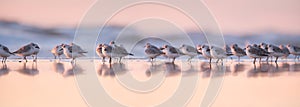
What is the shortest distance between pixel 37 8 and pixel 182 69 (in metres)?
1.74

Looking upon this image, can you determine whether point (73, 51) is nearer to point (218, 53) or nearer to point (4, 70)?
point (4, 70)

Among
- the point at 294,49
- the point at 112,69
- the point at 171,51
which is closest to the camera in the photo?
the point at 112,69

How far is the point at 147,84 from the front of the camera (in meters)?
3.89

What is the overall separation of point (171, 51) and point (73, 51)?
3.52 ft

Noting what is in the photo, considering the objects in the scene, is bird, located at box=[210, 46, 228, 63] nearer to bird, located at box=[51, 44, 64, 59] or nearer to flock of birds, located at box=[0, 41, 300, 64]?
flock of birds, located at box=[0, 41, 300, 64]

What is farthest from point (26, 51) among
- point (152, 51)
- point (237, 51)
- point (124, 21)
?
point (237, 51)

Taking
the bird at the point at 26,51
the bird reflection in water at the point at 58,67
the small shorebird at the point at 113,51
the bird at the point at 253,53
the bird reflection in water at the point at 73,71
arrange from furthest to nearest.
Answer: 1. the bird at the point at 253,53
2. the bird at the point at 26,51
3. the small shorebird at the point at 113,51
4. the bird reflection in water at the point at 58,67
5. the bird reflection in water at the point at 73,71

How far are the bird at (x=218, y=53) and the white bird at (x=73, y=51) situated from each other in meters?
1.40

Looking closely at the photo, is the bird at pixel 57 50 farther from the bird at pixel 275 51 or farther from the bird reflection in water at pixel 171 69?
the bird at pixel 275 51

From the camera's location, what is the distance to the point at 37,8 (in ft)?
15.7

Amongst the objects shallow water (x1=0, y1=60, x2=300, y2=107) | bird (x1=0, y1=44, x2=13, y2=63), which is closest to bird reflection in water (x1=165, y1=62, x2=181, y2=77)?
shallow water (x1=0, y1=60, x2=300, y2=107)

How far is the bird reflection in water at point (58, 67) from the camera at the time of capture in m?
4.36

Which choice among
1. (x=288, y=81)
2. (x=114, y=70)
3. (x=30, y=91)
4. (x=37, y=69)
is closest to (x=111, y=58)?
(x=114, y=70)

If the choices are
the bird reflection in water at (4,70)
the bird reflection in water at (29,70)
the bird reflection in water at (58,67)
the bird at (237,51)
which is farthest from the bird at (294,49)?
the bird reflection in water at (4,70)
